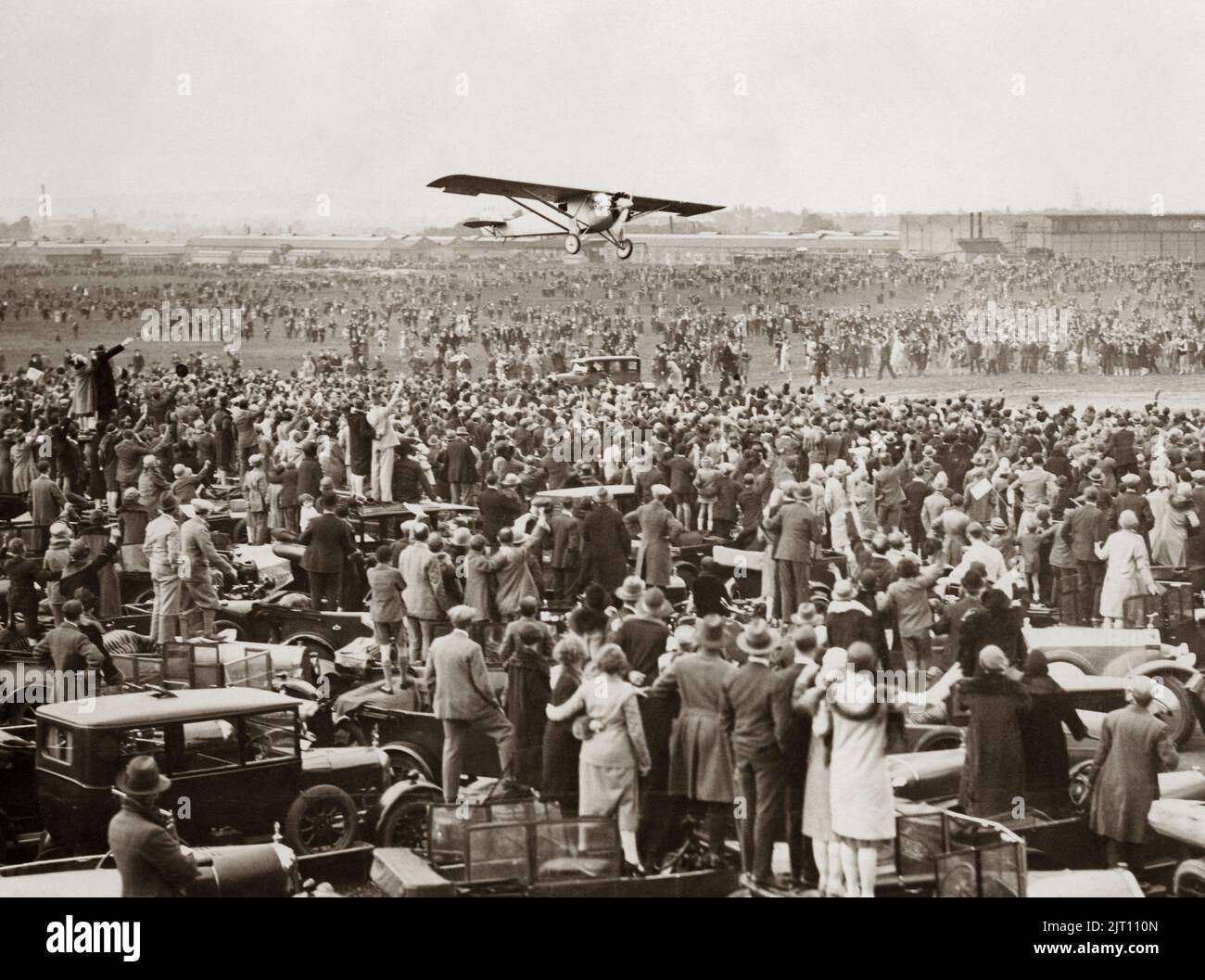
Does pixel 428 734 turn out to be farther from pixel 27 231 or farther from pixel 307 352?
pixel 307 352

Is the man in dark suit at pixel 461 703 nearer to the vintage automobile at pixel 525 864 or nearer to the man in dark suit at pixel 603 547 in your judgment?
the vintage automobile at pixel 525 864

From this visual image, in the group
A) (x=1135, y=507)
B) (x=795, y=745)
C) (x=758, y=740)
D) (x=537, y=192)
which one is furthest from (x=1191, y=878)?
(x=537, y=192)

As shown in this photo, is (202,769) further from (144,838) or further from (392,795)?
(144,838)

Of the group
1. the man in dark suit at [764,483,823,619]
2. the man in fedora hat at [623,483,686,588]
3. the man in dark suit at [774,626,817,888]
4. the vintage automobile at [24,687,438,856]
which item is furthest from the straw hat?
the man in fedora hat at [623,483,686,588]

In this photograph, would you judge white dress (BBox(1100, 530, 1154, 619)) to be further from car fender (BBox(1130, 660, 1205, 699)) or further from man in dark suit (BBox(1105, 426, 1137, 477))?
man in dark suit (BBox(1105, 426, 1137, 477))

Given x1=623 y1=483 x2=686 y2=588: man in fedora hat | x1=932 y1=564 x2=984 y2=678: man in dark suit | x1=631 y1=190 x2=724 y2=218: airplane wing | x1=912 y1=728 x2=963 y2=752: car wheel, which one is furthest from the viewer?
x1=631 y1=190 x2=724 y2=218: airplane wing
